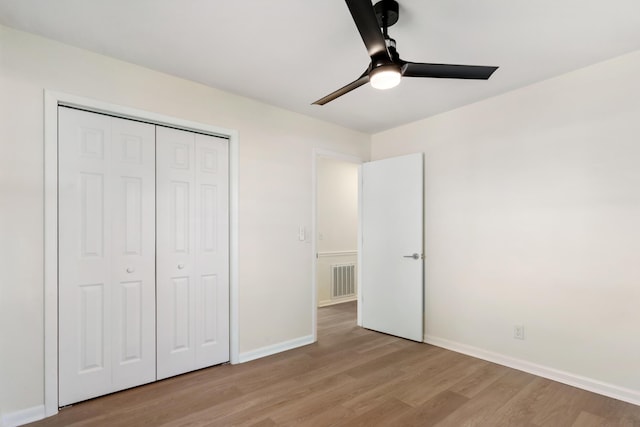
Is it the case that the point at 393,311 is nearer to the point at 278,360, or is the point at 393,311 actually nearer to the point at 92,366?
the point at 278,360

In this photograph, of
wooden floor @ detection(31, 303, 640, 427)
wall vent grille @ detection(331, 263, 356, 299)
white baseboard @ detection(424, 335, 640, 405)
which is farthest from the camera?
wall vent grille @ detection(331, 263, 356, 299)

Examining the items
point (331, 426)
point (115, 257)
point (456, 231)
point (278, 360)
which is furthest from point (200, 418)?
point (456, 231)

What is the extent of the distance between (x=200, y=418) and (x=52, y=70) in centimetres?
252

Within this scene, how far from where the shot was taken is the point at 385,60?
1.74 metres

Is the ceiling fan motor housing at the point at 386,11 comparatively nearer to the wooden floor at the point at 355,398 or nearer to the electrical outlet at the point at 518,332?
the wooden floor at the point at 355,398

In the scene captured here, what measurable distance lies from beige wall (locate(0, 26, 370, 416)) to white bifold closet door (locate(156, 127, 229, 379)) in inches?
7.2

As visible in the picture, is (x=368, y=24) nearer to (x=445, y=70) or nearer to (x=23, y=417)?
(x=445, y=70)

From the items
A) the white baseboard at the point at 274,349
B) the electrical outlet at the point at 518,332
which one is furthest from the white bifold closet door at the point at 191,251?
the electrical outlet at the point at 518,332

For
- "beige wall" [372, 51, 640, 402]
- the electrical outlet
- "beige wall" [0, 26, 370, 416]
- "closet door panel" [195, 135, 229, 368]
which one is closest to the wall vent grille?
"beige wall" [0, 26, 370, 416]

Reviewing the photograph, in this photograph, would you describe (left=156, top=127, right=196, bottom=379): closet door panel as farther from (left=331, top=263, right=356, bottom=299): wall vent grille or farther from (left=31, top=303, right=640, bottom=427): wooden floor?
(left=331, top=263, right=356, bottom=299): wall vent grille

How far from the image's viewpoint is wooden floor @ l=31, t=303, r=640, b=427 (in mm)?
2154

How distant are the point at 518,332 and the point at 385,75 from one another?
8.39ft

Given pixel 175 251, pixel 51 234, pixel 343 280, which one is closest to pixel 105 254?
pixel 51 234

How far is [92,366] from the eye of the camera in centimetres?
238
